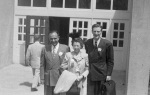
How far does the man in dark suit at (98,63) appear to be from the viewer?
15.8ft

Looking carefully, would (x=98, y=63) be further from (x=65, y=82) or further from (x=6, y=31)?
(x=6, y=31)

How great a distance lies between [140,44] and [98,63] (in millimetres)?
2242

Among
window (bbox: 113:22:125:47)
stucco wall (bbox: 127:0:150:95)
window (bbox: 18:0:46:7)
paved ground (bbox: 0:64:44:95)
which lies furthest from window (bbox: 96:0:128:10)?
stucco wall (bbox: 127:0:150:95)

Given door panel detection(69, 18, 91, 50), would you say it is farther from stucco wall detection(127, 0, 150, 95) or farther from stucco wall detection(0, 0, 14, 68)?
stucco wall detection(127, 0, 150, 95)

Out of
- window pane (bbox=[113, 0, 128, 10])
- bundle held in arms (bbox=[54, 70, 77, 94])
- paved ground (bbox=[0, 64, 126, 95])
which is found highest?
window pane (bbox=[113, 0, 128, 10])

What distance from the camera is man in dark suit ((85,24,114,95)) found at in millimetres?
4820

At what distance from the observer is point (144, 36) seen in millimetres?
6672

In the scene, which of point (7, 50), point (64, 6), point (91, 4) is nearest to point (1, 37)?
point (7, 50)

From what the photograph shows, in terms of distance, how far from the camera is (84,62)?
4750 millimetres

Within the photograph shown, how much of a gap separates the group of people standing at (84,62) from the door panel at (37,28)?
6078 millimetres

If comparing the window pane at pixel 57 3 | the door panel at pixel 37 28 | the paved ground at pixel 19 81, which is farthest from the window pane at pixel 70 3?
the paved ground at pixel 19 81

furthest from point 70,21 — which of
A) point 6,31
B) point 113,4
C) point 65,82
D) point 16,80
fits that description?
point 65,82

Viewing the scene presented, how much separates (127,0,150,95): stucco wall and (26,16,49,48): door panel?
5208mm

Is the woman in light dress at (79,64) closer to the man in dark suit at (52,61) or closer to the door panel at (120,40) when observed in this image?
the man in dark suit at (52,61)
